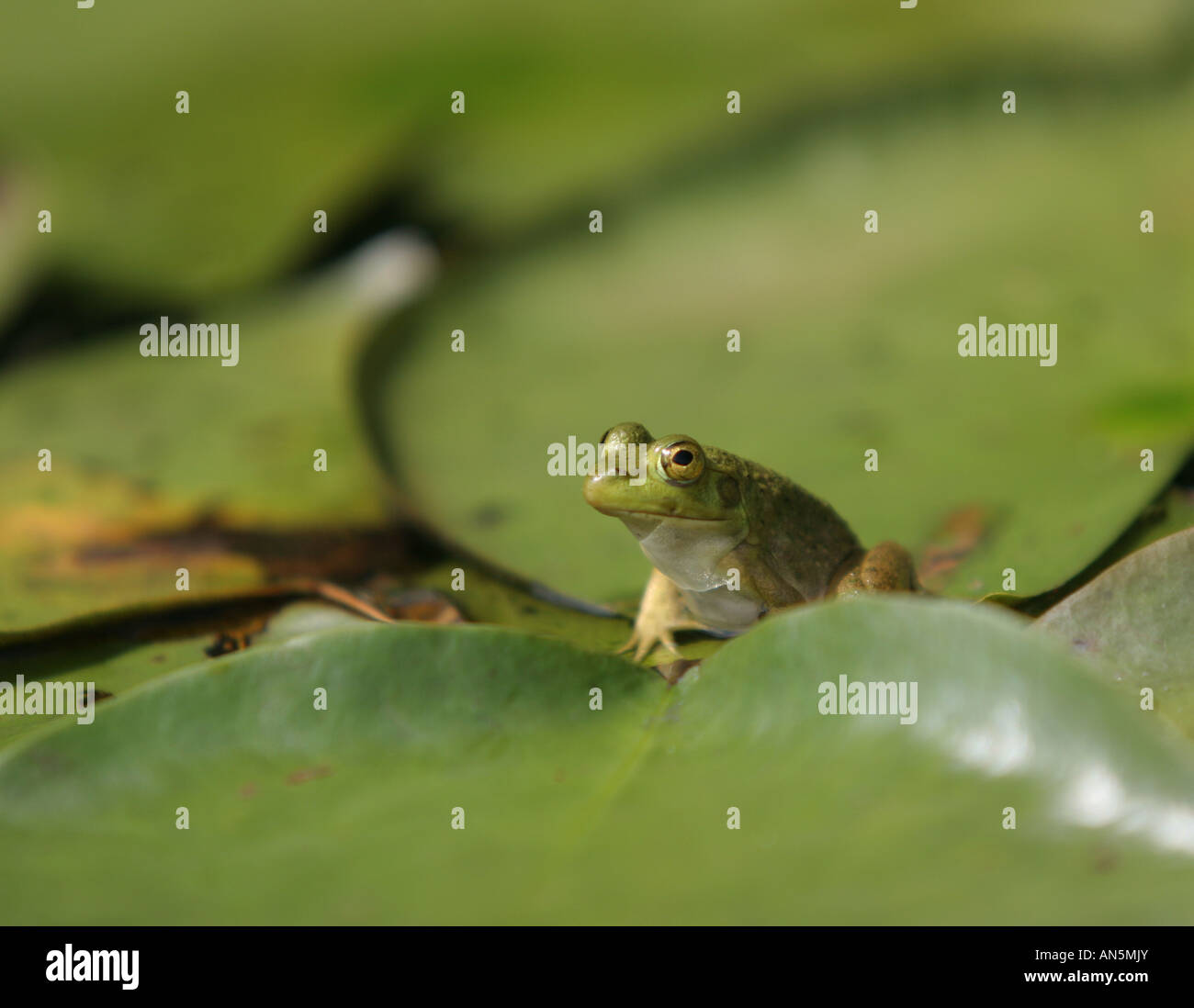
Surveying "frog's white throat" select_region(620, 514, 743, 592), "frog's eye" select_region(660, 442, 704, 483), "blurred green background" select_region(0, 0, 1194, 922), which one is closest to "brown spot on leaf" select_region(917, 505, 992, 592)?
"blurred green background" select_region(0, 0, 1194, 922)

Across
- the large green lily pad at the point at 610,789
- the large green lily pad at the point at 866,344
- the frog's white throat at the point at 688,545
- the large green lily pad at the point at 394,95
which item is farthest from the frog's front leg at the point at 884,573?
the large green lily pad at the point at 394,95

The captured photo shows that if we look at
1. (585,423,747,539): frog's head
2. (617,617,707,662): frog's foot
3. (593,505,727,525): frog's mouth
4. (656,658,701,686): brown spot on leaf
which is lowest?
(656,658,701,686): brown spot on leaf

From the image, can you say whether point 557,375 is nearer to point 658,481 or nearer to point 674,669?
point 658,481

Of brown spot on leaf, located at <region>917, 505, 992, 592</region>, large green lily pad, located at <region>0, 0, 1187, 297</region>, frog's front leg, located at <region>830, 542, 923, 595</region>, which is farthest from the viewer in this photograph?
large green lily pad, located at <region>0, 0, 1187, 297</region>

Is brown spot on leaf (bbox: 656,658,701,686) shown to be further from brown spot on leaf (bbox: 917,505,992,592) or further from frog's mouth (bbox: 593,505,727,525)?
brown spot on leaf (bbox: 917,505,992,592)

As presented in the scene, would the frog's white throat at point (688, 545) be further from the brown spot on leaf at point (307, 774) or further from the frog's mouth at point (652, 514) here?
the brown spot on leaf at point (307, 774)

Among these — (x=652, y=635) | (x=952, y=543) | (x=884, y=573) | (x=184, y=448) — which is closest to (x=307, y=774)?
(x=652, y=635)
